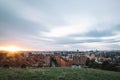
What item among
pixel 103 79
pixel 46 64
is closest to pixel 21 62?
pixel 46 64

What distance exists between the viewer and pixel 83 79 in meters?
9.45

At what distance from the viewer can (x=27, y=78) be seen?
341 inches

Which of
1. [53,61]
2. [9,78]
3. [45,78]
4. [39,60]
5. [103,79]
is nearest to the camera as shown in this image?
[9,78]

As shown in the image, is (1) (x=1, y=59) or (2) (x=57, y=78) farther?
(1) (x=1, y=59)

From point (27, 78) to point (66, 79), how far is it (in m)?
2.18

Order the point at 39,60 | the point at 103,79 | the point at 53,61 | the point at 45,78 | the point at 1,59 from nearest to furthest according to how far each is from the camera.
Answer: the point at 45,78 < the point at 103,79 < the point at 1,59 < the point at 39,60 < the point at 53,61

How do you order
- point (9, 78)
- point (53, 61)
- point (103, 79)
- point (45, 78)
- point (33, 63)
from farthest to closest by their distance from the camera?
point (53, 61) < point (33, 63) < point (103, 79) < point (45, 78) < point (9, 78)

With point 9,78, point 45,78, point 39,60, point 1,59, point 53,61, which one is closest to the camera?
point 9,78

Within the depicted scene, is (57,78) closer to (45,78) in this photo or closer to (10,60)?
(45,78)

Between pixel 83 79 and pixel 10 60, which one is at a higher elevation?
pixel 10 60

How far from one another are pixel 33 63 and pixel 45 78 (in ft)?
30.1

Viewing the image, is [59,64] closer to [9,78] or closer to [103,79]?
[103,79]

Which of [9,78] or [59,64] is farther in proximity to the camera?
[59,64]

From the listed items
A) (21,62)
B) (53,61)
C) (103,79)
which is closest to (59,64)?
→ (53,61)
